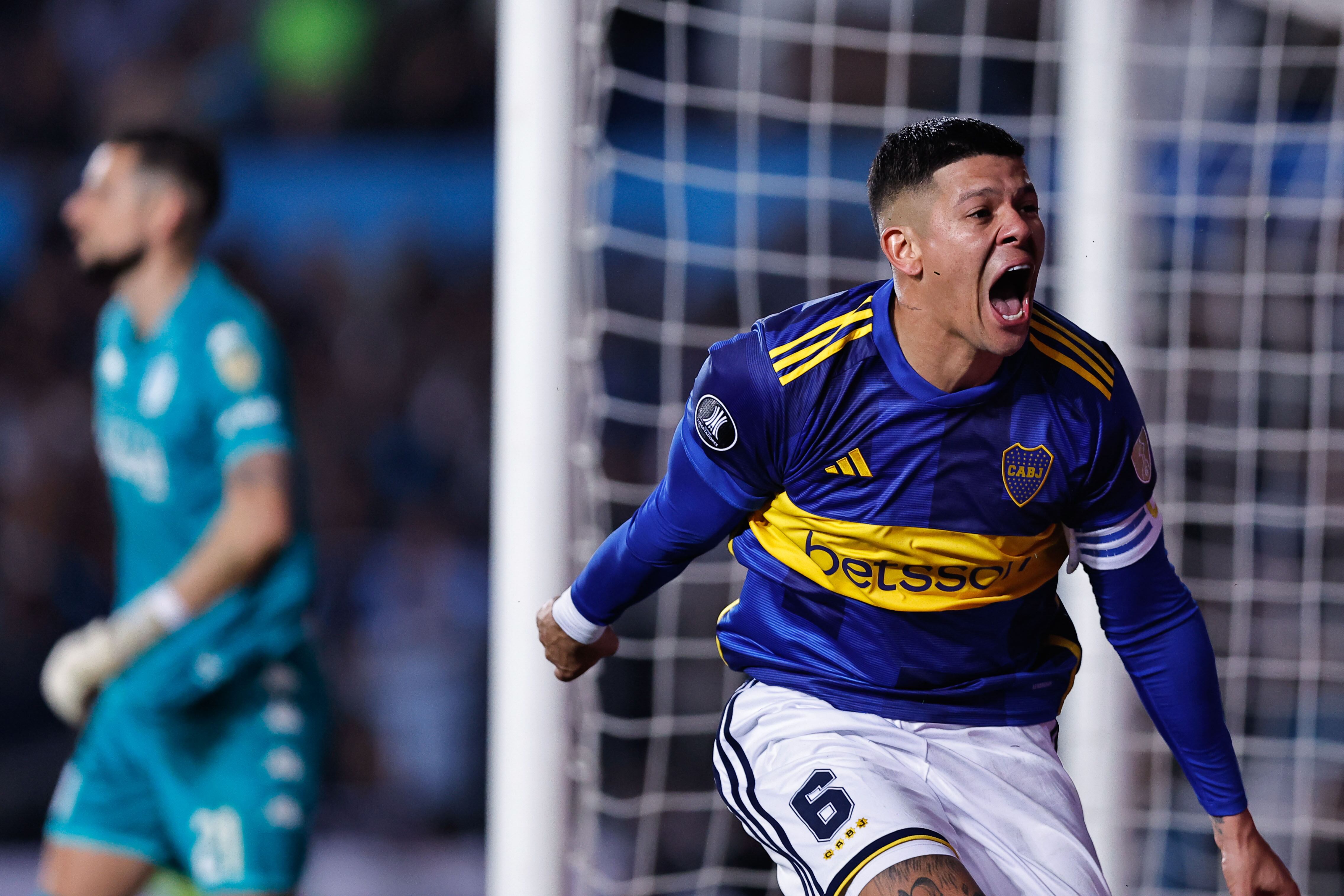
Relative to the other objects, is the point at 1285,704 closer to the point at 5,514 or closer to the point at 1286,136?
the point at 1286,136

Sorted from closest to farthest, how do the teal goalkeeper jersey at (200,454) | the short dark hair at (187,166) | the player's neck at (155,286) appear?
1. the teal goalkeeper jersey at (200,454)
2. the player's neck at (155,286)
3. the short dark hair at (187,166)

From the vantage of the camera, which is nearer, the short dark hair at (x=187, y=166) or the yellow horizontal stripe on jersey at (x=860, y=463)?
the yellow horizontal stripe on jersey at (x=860, y=463)

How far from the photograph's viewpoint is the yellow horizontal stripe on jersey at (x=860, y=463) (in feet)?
5.73

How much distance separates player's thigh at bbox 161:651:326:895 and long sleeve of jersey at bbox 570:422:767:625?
1.35 meters

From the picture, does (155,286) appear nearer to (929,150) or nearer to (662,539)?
(662,539)

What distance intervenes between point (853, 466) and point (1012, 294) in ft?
1.03

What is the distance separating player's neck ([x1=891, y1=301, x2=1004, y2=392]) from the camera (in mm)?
1718

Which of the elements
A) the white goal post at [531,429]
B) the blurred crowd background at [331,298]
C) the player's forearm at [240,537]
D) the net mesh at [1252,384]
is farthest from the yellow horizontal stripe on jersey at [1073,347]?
the blurred crowd background at [331,298]

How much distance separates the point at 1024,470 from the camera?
1727 millimetres

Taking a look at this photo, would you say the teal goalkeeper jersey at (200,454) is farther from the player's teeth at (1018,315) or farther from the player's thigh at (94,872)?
the player's teeth at (1018,315)

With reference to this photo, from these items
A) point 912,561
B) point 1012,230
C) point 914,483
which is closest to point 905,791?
point 912,561

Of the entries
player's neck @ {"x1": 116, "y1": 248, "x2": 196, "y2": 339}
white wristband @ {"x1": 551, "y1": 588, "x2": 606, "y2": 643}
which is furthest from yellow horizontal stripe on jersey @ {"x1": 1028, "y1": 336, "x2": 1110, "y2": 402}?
player's neck @ {"x1": 116, "y1": 248, "x2": 196, "y2": 339}

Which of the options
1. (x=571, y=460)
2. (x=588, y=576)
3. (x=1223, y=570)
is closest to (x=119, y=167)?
(x=571, y=460)

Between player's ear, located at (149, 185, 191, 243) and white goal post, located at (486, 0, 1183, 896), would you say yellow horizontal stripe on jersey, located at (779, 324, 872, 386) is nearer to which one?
white goal post, located at (486, 0, 1183, 896)
